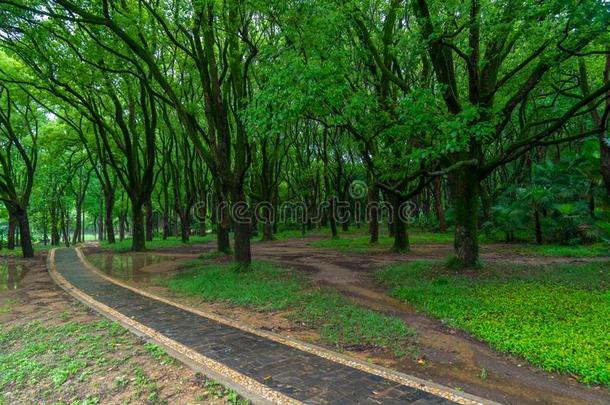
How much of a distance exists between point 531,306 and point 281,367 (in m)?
4.84

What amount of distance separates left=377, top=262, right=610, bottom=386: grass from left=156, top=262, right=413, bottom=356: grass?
1302mm

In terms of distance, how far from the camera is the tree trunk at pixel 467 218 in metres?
10.2

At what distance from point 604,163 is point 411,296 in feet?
27.4

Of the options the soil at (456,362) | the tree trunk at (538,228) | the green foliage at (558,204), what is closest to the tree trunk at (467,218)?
the soil at (456,362)

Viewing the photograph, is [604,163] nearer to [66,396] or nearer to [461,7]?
[461,7]

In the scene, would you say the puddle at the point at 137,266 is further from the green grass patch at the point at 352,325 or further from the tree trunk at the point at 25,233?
the green grass patch at the point at 352,325

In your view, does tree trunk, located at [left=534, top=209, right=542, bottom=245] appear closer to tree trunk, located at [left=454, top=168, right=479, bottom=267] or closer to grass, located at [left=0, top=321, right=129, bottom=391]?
tree trunk, located at [left=454, top=168, right=479, bottom=267]

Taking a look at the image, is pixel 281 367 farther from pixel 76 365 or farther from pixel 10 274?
pixel 10 274

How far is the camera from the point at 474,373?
184 inches

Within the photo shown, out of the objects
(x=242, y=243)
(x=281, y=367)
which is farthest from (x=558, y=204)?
(x=281, y=367)

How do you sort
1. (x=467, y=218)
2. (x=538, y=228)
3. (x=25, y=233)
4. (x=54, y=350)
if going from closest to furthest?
(x=54, y=350)
(x=467, y=218)
(x=538, y=228)
(x=25, y=233)

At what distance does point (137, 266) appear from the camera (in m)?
15.2

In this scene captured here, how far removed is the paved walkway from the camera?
396 centimetres

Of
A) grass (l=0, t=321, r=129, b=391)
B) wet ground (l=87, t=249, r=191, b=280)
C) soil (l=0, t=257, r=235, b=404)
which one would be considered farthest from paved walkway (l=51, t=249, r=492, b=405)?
wet ground (l=87, t=249, r=191, b=280)
